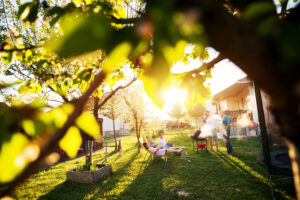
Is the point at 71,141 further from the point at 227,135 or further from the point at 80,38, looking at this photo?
the point at 227,135

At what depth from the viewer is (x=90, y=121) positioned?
0.65m

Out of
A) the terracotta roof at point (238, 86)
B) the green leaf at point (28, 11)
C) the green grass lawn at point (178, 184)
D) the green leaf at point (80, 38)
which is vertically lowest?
the green grass lawn at point (178, 184)

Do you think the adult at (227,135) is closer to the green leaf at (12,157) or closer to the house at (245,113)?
the house at (245,113)

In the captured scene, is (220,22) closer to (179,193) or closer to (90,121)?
(90,121)

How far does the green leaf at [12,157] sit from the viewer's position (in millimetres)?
433

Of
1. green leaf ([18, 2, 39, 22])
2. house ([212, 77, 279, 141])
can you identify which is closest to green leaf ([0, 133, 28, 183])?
green leaf ([18, 2, 39, 22])

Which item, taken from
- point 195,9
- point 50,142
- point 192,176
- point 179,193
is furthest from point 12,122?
point 192,176

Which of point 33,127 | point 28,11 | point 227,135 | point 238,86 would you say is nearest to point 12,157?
point 33,127

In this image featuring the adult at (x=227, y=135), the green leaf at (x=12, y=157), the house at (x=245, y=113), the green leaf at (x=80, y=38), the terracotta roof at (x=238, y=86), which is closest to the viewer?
the green leaf at (x=80, y=38)

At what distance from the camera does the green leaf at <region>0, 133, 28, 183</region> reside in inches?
17.1

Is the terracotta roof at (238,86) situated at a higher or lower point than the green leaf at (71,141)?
higher

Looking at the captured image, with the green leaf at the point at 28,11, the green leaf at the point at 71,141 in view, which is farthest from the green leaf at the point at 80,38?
the green leaf at the point at 28,11

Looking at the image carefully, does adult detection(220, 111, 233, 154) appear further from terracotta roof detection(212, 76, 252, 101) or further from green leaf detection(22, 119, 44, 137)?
green leaf detection(22, 119, 44, 137)

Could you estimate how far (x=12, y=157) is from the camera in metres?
0.47
